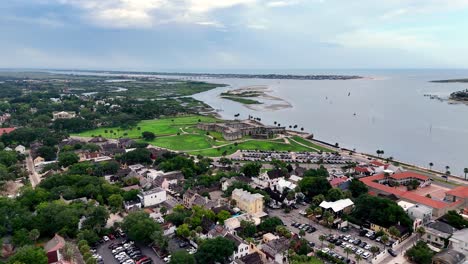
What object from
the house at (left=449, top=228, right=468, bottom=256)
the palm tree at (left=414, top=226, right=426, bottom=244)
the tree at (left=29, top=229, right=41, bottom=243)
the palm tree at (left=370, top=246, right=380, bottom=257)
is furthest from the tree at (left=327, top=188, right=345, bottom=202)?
the tree at (left=29, top=229, right=41, bottom=243)

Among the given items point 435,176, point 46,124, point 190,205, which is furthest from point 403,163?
point 46,124

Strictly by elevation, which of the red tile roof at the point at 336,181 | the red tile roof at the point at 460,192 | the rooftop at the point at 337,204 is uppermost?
the red tile roof at the point at 460,192

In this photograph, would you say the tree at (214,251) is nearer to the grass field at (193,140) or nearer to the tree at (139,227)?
the tree at (139,227)

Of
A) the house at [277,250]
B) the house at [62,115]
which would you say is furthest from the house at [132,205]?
the house at [62,115]

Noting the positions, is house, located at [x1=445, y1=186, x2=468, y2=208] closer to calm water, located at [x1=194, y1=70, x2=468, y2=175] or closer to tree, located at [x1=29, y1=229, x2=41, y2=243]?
calm water, located at [x1=194, y1=70, x2=468, y2=175]

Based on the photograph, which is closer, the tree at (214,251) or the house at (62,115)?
the tree at (214,251)

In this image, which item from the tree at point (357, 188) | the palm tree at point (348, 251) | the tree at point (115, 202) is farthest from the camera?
the tree at point (357, 188)
